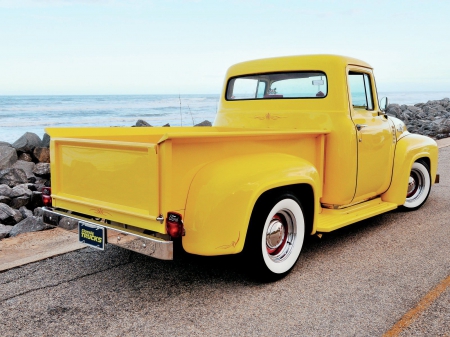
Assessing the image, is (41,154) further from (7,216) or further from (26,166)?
(7,216)

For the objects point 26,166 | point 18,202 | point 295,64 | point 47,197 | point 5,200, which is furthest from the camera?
point 26,166

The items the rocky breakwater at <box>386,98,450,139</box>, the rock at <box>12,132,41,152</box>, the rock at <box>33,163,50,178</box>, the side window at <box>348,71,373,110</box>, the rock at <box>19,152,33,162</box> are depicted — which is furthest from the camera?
the rocky breakwater at <box>386,98,450,139</box>

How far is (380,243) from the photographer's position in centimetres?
478

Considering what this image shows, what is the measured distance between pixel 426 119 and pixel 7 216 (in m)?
24.8

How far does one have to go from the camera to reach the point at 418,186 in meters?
6.30

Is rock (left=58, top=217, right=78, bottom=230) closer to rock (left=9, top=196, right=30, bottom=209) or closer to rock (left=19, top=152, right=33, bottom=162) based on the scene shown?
rock (left=9, top=196, right=30, bottom=209)

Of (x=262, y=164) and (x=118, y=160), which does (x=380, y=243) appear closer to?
(x=262, y=164)

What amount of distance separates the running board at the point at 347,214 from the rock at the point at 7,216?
4244 millimetres

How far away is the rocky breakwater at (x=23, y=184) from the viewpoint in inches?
225

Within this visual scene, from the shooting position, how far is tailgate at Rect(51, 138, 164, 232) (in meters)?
3.23

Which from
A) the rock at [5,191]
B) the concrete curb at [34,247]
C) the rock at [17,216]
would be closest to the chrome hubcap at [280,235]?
the concrete curb at [34,247]

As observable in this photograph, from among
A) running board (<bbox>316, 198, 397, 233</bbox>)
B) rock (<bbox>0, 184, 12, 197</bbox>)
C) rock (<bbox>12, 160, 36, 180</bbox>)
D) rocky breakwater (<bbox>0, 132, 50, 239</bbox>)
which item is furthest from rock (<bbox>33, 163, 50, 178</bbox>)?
running board (<bbox>316, 198, 397, 233</bbox>)

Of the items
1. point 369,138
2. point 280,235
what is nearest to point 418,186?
point 369,138

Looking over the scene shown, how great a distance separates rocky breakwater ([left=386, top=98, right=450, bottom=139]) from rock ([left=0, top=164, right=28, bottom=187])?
13.9 metres
